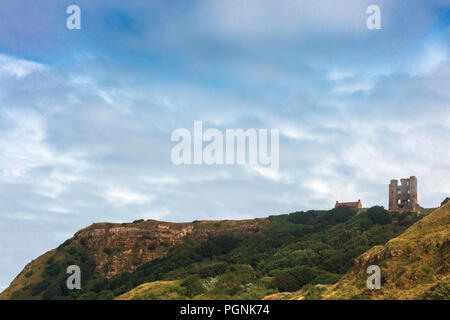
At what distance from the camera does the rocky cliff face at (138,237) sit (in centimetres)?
9356

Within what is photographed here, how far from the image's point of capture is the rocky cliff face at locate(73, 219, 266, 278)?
9356 cm

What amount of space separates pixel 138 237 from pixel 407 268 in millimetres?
75915

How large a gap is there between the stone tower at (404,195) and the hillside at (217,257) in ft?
26.1

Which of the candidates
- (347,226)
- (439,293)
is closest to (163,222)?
(347,226)

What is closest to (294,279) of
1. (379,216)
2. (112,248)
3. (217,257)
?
(217,257)

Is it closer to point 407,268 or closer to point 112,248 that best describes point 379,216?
point 407,268

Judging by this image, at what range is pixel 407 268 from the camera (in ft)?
104

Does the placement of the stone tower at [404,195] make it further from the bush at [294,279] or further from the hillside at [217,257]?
the bush at [294,279]

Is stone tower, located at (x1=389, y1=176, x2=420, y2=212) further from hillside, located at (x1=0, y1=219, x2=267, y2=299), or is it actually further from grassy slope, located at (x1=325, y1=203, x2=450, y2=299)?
grassy slope, located at (x1=325, y1=203, x2=450, y2=299)

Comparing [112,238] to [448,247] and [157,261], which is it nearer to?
[157,261]
